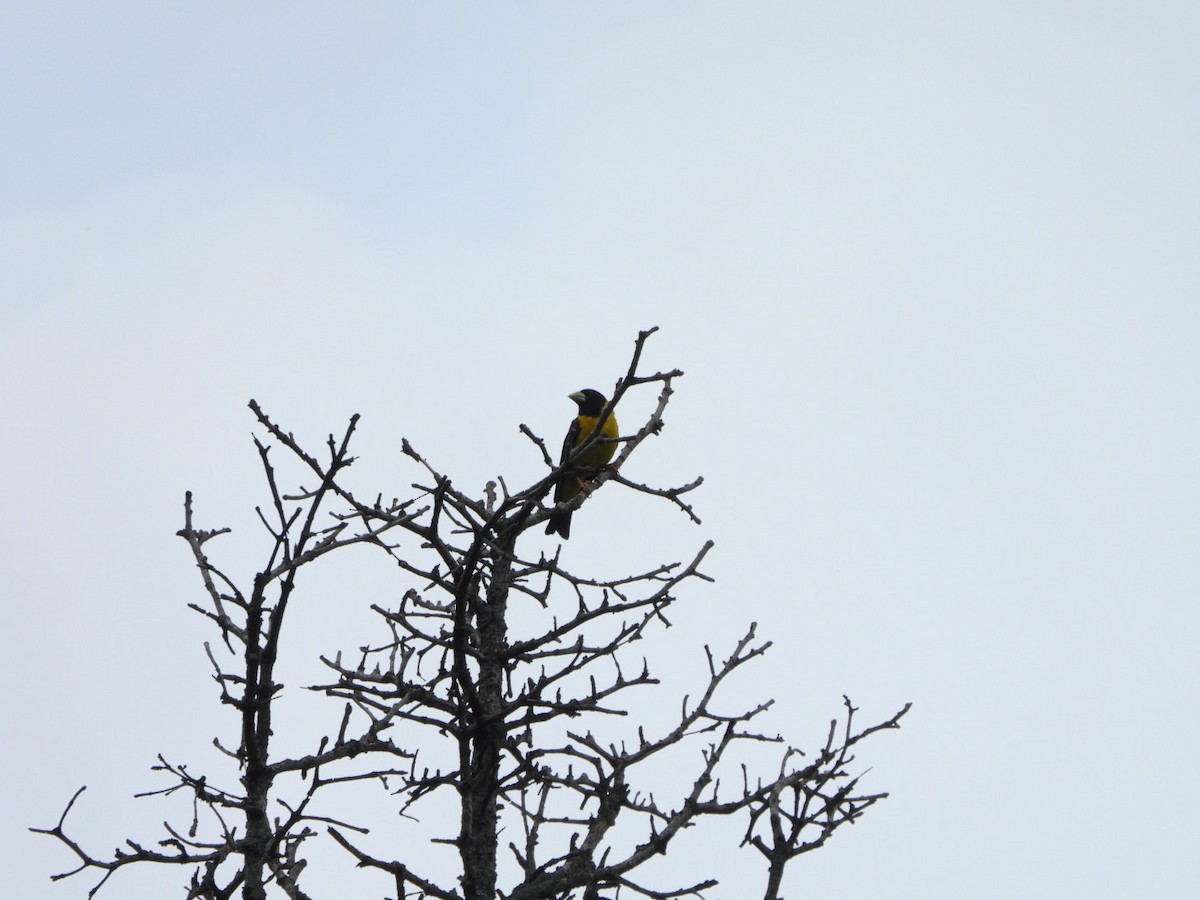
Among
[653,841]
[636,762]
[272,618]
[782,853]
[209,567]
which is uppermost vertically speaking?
[209,567]

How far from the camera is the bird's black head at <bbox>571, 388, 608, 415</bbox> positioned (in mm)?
10781

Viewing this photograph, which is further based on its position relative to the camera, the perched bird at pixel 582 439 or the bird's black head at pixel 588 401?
the bird's black head at pixel 588 401

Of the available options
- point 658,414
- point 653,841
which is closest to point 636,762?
point 653,841

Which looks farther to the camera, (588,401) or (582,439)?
(588,401)

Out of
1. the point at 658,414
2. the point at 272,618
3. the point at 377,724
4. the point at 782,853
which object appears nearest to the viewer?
the point at 782,853

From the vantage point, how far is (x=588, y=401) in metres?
11.0

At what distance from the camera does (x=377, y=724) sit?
461 cm

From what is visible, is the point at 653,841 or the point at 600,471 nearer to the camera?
the point at 653,841

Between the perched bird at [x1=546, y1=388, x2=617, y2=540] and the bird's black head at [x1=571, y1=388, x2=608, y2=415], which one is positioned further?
the bird's black head at [x1=571, y1=388, x2=608, y2=415]

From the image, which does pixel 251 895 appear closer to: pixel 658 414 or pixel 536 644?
pixel 536 644

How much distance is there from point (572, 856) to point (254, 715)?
4.27 ft

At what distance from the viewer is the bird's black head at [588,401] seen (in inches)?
424

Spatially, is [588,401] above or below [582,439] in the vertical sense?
above

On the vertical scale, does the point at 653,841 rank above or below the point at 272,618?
below
